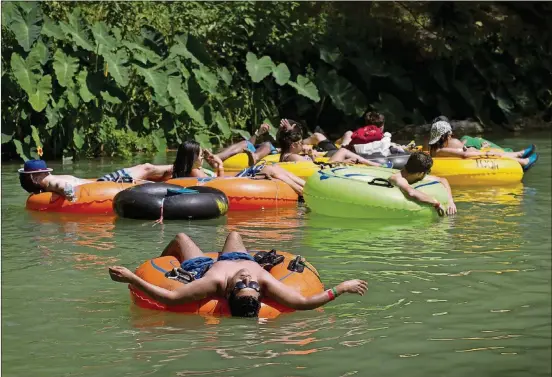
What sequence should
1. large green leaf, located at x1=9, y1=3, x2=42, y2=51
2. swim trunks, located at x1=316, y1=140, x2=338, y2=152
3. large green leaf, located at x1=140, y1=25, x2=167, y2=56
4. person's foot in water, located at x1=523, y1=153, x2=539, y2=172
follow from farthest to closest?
large green leaf, located at x1=140, y1=25, x2=167, y2=56
large green leaf, located at x1=9, y1=3, x2=42, y2=51
swim trunks, located at x1=316, y1=140, x2=338, y2=152
person's foot in water, located at x1=523, y1=153, x2=539, y2=172

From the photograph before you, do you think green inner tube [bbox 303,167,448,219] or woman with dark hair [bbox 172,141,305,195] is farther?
woman with dark hair [bbox 172,141,305,195]

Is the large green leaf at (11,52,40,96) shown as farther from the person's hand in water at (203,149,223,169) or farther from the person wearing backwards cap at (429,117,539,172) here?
the person wearing backwards cap at (429,117,539,172)

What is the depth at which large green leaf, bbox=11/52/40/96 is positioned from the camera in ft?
50.1

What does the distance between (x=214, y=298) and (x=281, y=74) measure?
12388 millimetres

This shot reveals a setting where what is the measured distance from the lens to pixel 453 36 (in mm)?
21500

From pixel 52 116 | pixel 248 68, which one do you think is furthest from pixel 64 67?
pixel 248 68

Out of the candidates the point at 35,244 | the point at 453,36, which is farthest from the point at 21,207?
the point at 453,36

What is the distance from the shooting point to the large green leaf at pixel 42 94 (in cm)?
1520

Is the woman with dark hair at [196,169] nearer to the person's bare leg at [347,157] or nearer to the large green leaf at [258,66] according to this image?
the person's bare leg at [347,157]

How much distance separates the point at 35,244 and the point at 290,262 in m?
3.31

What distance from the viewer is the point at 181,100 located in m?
16.9

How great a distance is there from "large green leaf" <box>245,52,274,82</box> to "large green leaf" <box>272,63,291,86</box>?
97 millimetres

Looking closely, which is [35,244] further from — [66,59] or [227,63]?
[227,63]

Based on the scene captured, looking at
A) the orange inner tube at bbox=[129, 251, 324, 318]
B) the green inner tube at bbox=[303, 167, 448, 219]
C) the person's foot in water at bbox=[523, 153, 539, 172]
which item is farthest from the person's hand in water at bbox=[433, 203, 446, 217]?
the person's foot in water at bbox=[523, 153, 539, 172]
